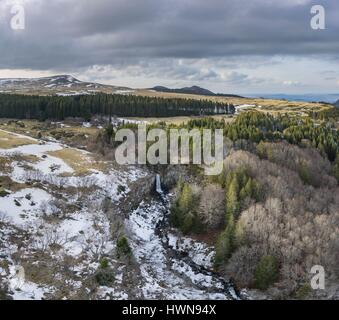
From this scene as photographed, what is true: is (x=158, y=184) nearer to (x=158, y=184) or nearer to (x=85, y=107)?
(x=158, y=184)

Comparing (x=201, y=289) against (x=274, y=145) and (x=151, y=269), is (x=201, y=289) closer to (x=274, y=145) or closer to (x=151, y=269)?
(x=151, y=269)

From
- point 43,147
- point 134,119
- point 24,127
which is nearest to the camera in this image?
point 43,147

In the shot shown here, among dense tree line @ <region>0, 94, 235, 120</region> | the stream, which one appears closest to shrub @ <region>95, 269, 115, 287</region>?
the stream

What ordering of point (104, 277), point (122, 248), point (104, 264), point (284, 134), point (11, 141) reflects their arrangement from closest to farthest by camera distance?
1. point (104, 277)
2. point (104, 264)
3. point (122, 248)
4. point (11, 141)
5. point (284, 134)

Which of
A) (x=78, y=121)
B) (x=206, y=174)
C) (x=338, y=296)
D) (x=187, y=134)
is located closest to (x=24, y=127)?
(x=78, y=121)

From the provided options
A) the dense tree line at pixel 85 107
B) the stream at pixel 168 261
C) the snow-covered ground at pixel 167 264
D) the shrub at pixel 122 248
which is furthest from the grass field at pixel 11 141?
the dense tree line at pixel 85 107

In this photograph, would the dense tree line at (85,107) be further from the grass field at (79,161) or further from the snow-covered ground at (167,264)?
the snow-covered ground at (167,264)

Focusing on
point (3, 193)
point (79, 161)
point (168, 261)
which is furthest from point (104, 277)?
point (79, 161)
